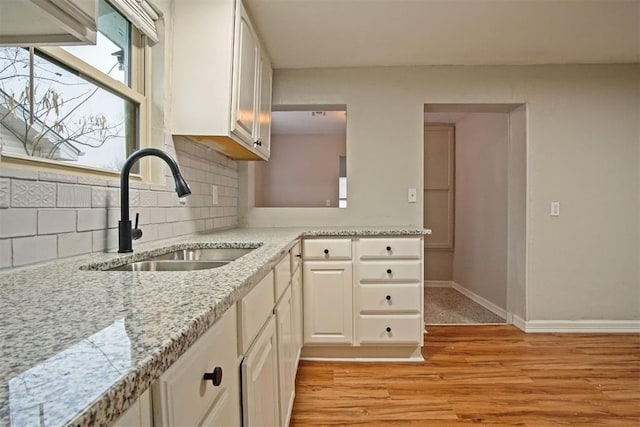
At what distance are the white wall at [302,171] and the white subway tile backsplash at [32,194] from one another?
553cm

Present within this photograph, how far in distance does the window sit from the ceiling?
831 millimetres

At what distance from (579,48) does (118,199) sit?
315cm

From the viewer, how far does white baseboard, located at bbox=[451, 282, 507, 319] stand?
132 inches

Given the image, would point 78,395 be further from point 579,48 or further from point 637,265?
point 637,265

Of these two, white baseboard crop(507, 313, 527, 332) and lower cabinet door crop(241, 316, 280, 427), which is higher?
lower cabinet door crop(241, 316, 280, 427)

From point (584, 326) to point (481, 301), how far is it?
3.20 feet

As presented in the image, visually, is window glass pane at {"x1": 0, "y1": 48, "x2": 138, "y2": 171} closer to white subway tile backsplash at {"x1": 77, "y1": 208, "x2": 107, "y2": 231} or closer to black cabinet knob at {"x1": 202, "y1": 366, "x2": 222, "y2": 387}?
white subway tile backsplash at {"x1": 77, "y1": 208, "x2": 107, "y2": 231}

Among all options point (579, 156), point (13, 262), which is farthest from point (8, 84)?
point (579, 156)

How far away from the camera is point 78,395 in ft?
1.02

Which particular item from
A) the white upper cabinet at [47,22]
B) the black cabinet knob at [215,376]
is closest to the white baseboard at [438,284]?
the black cabinet knob at [215,376]

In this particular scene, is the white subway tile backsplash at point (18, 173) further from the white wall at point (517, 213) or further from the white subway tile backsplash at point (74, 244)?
the white wall at point (517, 213)

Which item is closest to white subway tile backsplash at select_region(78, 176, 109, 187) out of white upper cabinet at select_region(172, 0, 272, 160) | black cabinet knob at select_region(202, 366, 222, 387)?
white upper cabinet at select_region(172, 0, 272, 160)

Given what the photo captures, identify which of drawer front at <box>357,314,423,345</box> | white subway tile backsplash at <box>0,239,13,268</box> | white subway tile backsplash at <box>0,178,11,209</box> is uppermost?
white subway tile backsplash at <box>0,178,11,209</box>

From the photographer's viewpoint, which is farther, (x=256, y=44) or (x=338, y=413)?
(x=256, y=44)
